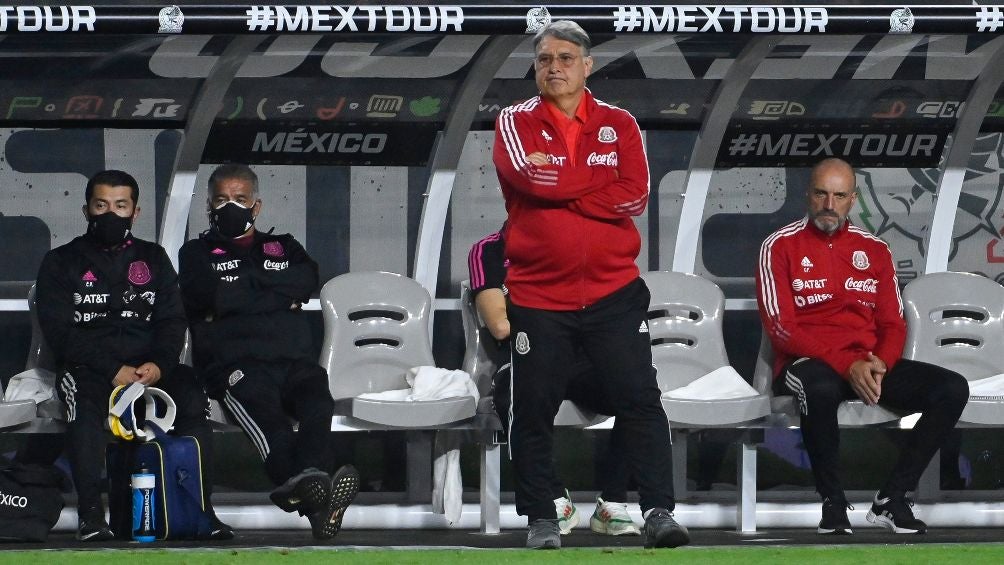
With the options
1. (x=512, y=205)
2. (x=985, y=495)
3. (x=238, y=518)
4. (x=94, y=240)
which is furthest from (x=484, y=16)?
(x=985, y=495)

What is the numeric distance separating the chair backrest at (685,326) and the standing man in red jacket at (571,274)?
72.0 inches

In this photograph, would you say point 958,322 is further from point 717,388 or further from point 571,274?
point 571,274

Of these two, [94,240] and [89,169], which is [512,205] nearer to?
[94,240]

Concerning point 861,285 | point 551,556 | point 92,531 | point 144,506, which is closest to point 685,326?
point 861,285

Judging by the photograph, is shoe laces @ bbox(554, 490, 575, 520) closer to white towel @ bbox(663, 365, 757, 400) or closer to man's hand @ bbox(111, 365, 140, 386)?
white towel @ bbox(663, 365, 757, 400)

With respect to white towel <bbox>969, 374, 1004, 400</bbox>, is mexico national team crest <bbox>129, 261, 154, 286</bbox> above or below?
above

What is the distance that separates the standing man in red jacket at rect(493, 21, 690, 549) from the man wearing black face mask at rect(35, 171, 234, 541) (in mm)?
1532

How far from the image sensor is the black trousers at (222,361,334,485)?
20.6ft

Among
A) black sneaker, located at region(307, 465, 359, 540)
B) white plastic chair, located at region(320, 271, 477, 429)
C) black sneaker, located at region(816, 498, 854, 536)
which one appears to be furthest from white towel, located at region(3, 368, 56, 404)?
black sneaker, located at region(816, 498, 854, 536)

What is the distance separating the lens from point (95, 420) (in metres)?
6.29

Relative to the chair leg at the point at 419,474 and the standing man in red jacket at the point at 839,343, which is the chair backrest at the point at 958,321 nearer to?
the standing man in red jacket at the point at 839,343

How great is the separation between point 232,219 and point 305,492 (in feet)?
4.66

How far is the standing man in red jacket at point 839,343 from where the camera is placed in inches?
256

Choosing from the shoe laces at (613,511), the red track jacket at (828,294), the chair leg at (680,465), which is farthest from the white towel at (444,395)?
the red track jacket at (828,294)
